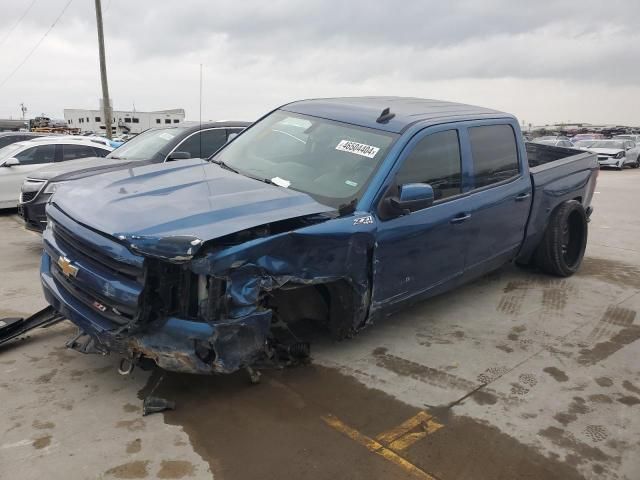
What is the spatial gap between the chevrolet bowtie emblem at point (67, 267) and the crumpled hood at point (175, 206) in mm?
278

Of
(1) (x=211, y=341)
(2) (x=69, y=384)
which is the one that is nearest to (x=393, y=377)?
(1) (x=211, y=341)

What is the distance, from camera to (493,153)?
4949mm

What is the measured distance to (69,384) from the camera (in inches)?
138

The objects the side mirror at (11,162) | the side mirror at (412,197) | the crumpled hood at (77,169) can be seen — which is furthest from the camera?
the side mirror at (11,162)

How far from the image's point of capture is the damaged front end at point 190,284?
9.65ft

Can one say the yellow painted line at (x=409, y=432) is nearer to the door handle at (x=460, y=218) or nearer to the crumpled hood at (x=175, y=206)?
the crumpled hood at (x=175, y=206)

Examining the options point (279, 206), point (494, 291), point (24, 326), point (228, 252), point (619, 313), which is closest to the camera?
point (228, 252)

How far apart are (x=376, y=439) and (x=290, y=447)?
19.3 inches

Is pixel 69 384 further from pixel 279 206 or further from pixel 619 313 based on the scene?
pixel 619 313

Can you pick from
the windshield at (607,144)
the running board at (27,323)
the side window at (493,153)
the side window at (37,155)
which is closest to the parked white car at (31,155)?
the side window at (37,155)

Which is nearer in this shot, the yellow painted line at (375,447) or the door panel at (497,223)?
the yellow painted line at (375,447)

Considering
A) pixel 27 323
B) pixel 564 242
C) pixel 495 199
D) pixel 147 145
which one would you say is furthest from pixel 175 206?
pixel 147 145

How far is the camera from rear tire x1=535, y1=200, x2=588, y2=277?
5840mm

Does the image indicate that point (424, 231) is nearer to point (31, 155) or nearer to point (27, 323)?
point (27, 323)
